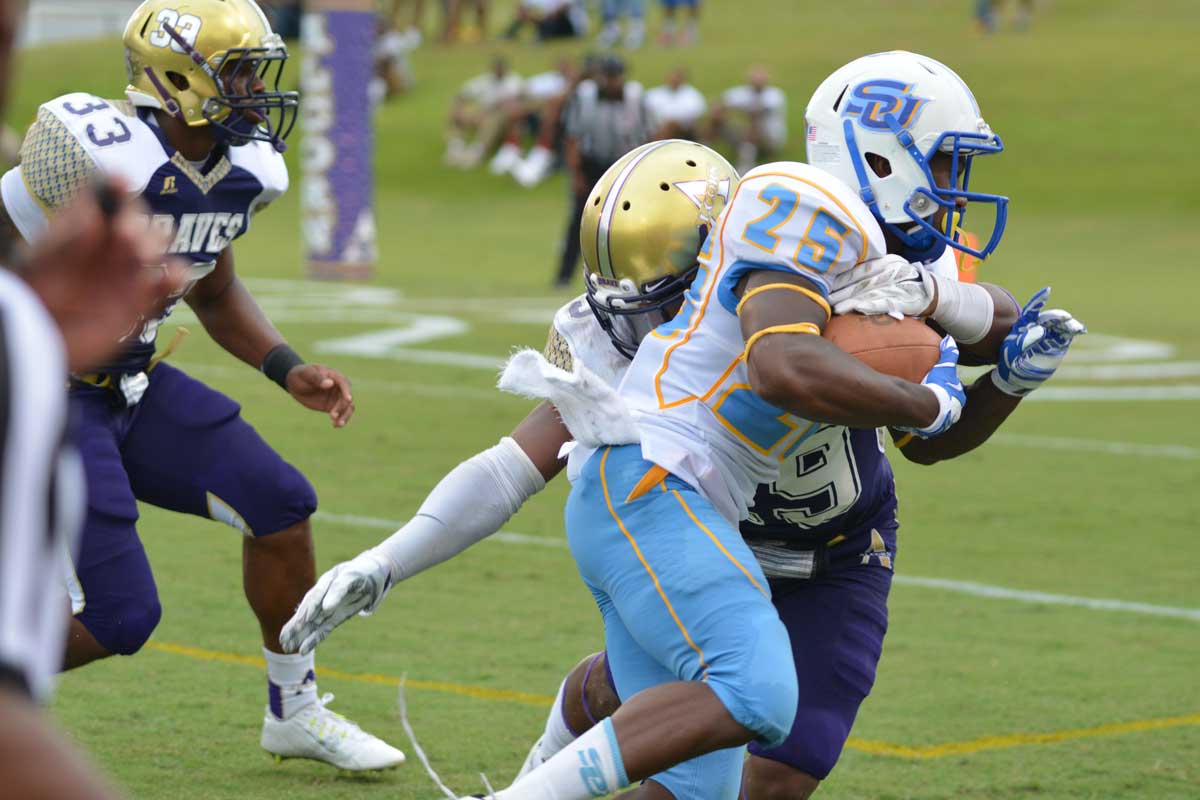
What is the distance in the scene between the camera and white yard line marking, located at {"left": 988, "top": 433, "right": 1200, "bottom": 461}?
928 cm

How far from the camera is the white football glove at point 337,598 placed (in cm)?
358

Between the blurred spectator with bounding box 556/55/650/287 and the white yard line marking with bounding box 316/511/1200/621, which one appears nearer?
the white yard line marking with bounding box 316/511/1200/621

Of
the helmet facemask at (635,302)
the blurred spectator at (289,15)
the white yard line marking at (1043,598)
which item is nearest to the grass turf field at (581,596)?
the white yard line marking at (1043,598)

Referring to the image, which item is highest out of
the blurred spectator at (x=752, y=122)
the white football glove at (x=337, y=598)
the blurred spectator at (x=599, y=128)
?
the white football glove at (x=337, y=598)

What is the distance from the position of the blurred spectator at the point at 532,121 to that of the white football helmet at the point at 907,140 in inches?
858

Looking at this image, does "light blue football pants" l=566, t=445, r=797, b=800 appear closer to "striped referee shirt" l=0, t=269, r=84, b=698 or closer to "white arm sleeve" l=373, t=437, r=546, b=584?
"white arm sleeve" l=373, t=437, r=546, b=584

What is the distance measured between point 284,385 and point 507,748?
115 centimetres

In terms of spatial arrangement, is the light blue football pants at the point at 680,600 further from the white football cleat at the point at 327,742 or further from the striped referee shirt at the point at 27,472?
the striped referee shirt at the point at 27,472

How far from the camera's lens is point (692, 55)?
30.5 m

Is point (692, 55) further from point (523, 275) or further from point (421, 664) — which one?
point (421, 664)

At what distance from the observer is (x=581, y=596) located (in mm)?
6426

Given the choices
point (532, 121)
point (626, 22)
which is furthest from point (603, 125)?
point (626, 22)

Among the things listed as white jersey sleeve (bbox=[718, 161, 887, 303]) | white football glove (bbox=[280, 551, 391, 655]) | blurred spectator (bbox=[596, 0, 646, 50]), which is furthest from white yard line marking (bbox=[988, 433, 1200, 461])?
blurred spectator (bbox=[596, 0, 646, 50])

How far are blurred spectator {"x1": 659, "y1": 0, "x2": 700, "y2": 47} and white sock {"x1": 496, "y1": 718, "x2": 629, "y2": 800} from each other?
29.7 m
